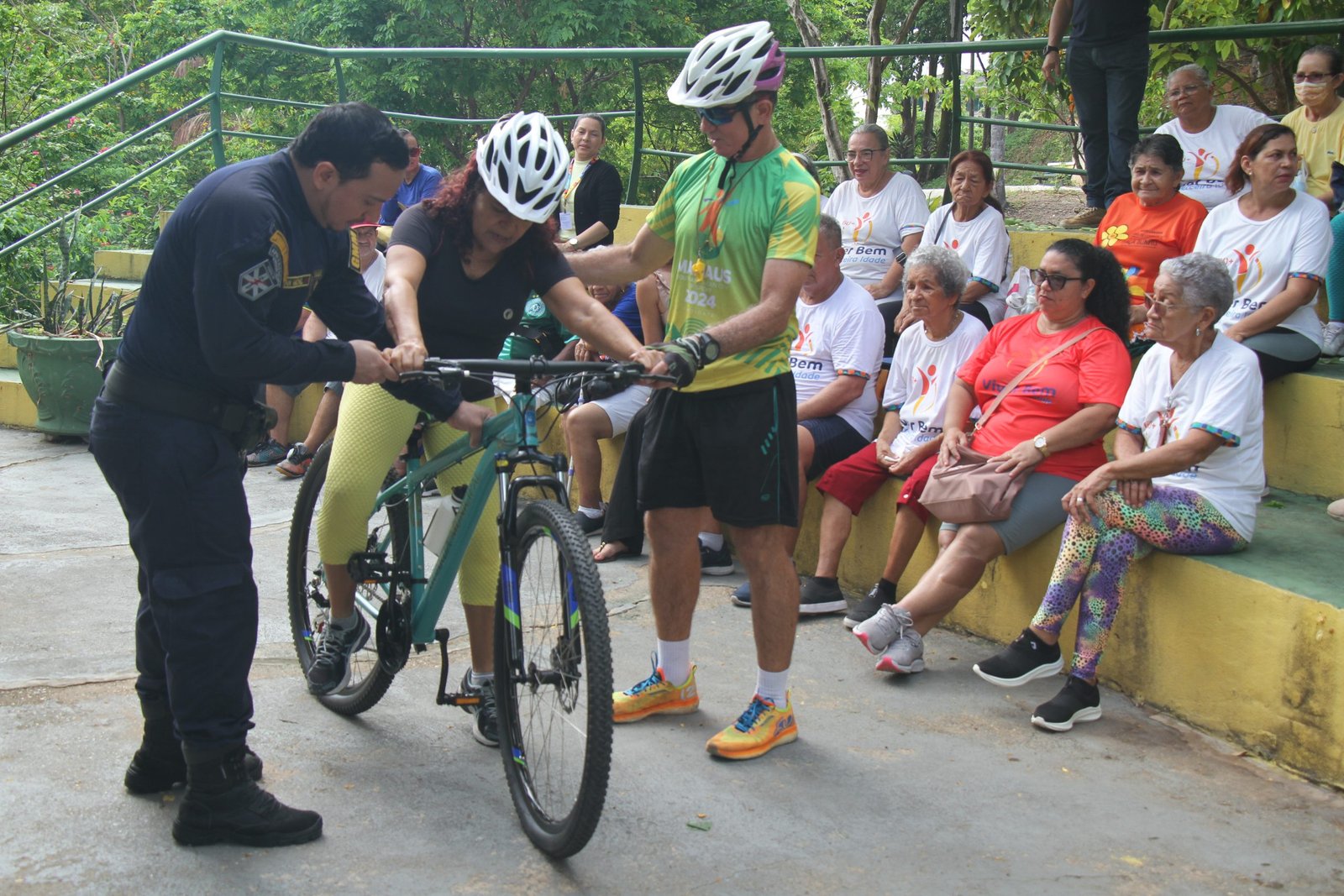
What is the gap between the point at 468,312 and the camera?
12.8 ft

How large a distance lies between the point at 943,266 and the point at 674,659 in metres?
2.32

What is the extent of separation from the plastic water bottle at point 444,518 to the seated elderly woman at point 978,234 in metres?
3.41

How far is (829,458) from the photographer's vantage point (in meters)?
5.87

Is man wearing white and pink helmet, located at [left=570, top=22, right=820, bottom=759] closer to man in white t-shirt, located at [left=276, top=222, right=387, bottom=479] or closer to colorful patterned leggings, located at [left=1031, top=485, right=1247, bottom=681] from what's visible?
colorful patterned leggings, located at [left=1031, top=485, right=1247, bottom=681]

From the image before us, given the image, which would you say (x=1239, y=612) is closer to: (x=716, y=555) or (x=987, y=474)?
(x=987, y=474)

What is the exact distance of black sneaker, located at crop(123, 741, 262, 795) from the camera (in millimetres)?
3523

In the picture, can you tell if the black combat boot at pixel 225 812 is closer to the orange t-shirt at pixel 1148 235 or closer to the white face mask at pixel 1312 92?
the orange t-shirt at pixel 1148 235

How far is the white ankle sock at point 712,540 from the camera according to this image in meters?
6.13

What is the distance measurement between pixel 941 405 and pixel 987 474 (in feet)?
2.75

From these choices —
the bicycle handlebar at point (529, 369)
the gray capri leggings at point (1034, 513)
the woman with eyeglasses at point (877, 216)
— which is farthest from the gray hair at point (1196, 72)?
the bicycle handlebar at point (529, 369)

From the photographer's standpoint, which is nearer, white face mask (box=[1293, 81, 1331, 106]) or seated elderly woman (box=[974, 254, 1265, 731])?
seated elderly woman (box=[974, 254, 1265, 731])

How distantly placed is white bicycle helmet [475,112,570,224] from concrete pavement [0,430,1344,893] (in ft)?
5.48

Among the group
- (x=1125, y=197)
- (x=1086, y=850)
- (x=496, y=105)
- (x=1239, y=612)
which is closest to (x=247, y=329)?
(x=1086, y=850)

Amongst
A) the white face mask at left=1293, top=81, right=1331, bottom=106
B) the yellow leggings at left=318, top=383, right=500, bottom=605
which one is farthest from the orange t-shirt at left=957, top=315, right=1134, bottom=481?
the white face mask at left=1293, top=81, right=1331, bottom=106
